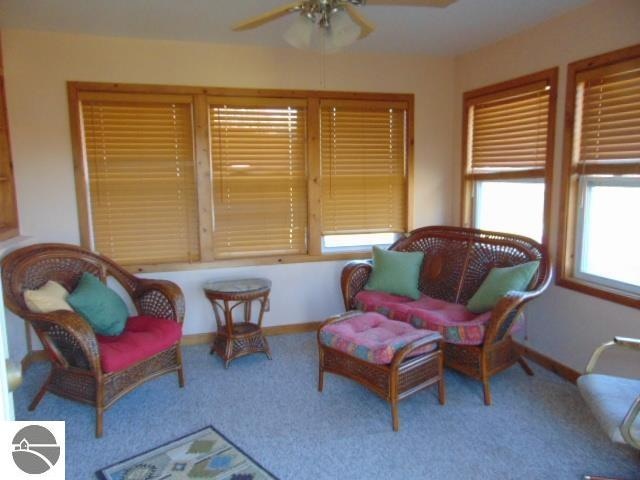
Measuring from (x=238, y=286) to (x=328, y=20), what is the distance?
6.78 feet

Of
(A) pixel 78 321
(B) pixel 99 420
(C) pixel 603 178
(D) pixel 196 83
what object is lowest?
(B) pixel 99 420

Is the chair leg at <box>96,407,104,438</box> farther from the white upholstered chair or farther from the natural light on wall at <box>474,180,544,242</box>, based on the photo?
the natural light on wall at <box>474,180,544,242</box>

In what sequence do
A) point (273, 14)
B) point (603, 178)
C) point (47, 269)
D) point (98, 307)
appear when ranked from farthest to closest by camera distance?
point (47, 269)
point (603, 178)
point (98, 307)
point (273, 14)

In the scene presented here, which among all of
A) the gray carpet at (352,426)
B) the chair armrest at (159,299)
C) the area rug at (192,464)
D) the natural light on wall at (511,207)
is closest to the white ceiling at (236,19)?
the natural light on wall at (511,207)

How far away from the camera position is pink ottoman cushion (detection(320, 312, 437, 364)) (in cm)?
263

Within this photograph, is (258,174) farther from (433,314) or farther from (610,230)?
(610,230)

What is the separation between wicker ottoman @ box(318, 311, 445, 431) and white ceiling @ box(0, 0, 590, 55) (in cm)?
199

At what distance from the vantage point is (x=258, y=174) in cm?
400

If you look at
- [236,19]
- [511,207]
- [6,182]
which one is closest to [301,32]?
[236,19]

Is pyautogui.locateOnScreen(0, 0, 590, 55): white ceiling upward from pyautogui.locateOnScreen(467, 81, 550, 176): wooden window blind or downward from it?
upward

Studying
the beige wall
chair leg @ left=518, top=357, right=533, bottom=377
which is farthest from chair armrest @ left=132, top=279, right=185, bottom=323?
the beige wall

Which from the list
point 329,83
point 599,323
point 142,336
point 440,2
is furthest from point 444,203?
point 142,336

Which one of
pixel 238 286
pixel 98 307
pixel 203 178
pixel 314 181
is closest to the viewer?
pixel 98 307

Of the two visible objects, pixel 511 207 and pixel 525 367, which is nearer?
pixel 525 367
